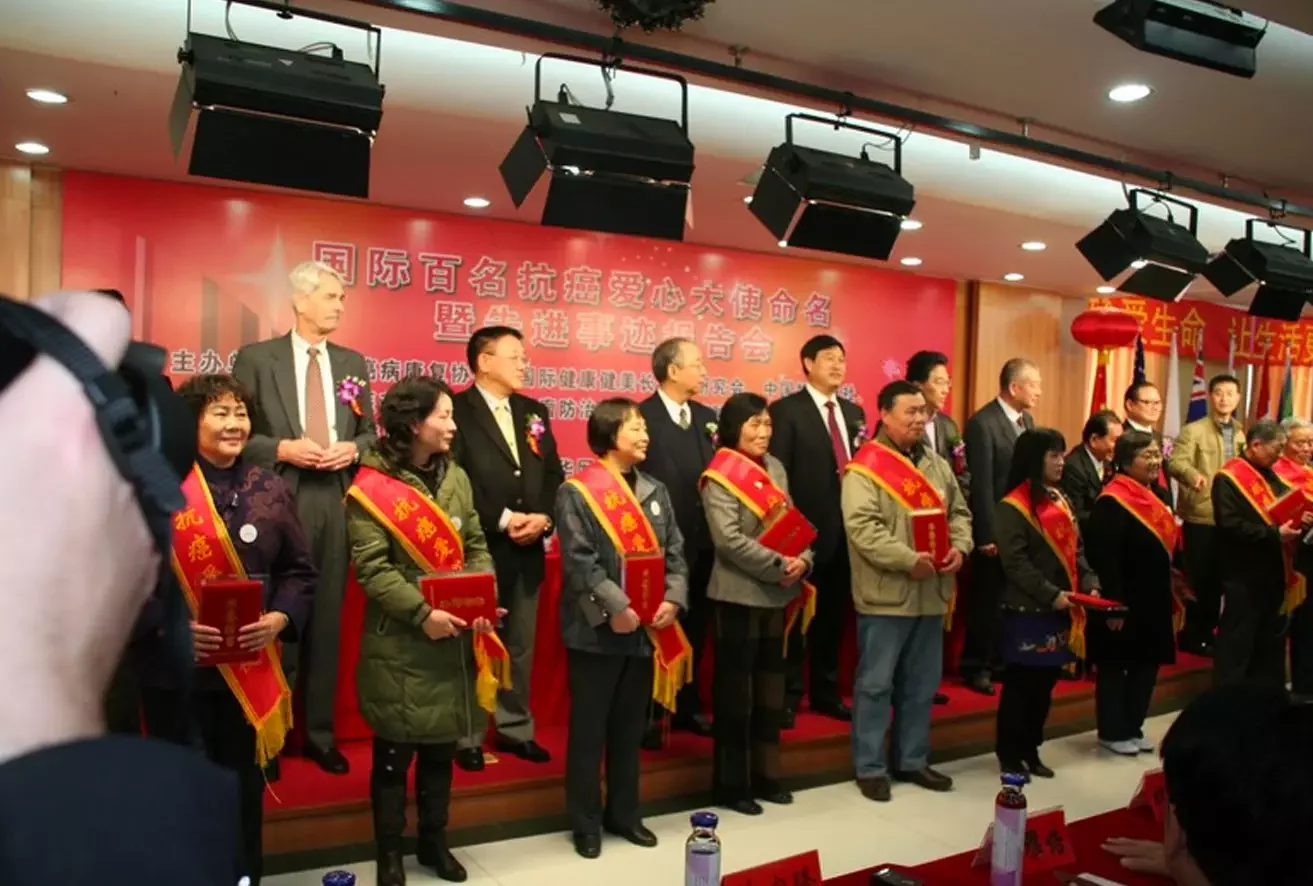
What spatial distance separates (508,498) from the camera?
3699mm

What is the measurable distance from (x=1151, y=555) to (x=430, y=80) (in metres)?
3.33

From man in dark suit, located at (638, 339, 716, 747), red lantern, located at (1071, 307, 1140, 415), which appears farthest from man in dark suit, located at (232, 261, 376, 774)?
red lantern, located at (1071, 307, 1140, 415)

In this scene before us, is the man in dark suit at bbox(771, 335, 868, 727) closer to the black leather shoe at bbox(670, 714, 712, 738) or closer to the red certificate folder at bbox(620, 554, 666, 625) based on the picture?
the black leather shoe at bbox(670, 714, 712, 738)

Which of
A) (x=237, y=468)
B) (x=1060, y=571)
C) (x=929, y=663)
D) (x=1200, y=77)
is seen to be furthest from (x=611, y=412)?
(x=1200, y=77)

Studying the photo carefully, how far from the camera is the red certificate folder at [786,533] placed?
362cm

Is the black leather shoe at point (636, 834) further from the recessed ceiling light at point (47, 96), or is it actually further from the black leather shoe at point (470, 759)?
the recessed ceiling light at point (47, 96)

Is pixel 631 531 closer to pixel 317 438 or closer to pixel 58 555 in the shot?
pixel 317 438

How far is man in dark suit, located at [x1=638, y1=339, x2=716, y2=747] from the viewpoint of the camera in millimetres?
3977

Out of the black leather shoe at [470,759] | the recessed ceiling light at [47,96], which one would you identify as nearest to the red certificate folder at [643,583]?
the black leather shoe at [470,759]

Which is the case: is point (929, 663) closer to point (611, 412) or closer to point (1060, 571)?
point (1060, 571)

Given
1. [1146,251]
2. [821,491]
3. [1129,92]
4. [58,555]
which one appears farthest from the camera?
[821,491]

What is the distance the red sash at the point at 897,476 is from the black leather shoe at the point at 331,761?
2.00 metres

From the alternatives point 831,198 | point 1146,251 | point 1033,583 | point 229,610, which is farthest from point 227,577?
point 1146,251

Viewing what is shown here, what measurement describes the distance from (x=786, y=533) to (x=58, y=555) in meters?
3.24
